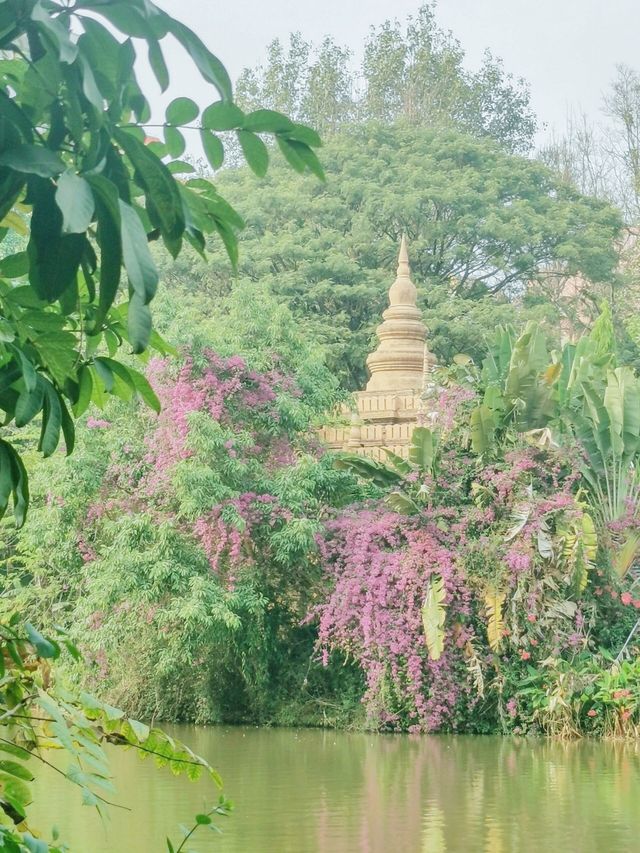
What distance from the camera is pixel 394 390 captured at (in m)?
17.5

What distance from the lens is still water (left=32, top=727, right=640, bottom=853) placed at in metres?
6.95

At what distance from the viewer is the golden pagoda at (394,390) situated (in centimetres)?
1570

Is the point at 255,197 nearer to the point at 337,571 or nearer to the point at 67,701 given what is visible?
the point at 337,571

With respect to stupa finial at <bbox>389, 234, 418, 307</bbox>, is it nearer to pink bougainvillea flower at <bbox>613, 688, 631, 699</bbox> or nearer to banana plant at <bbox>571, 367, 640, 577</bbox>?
banana plant at <bbox>571, 367, 640, 577</bbox>

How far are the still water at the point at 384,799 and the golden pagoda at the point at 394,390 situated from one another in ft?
13.3

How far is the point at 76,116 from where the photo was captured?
136 centimetres

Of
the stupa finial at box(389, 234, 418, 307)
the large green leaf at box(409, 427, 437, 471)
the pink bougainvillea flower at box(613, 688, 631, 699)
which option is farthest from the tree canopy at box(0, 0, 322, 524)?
the stupa finial at box(389, 234, 418, 307)

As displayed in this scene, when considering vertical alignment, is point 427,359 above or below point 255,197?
below

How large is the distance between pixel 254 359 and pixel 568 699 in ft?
14.8

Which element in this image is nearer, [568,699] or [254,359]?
[568,699]

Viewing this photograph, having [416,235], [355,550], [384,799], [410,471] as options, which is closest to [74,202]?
[384,799]

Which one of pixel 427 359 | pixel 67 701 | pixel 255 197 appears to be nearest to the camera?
pixel 67 701

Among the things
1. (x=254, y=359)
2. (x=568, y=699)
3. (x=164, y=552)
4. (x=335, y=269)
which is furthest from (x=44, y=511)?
(x=335, y=269)

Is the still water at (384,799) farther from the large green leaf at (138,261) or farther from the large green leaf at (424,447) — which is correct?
the large green leaf at (138,261)
